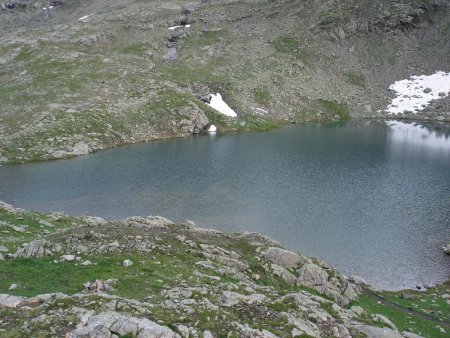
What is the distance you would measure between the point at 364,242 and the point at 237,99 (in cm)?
7978

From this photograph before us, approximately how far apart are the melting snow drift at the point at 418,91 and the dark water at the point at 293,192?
36.4m

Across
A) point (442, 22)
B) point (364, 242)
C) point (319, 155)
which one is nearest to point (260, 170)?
point (319, 155)

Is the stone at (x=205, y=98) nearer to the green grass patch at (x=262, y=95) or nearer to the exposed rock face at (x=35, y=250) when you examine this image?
the green grass patch at (x=262, y=95)

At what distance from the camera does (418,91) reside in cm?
13488

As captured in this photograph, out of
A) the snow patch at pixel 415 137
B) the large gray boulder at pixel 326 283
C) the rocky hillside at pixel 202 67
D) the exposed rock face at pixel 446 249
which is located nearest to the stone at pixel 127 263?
the large gray boulder at pixel 326 283

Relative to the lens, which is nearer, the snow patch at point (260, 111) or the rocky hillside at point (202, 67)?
the rocky hillside at point (202, 67)

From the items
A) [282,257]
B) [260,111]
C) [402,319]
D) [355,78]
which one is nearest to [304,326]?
[282,257]

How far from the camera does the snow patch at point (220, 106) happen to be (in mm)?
113681

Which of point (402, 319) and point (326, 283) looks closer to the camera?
point (402, 319)

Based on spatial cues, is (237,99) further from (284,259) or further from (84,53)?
(284,259)

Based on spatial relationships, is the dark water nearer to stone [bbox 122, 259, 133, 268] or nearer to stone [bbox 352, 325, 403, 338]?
stone [bbox 352, 325, 403, 338]

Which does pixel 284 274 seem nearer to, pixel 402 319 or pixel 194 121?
pixel 402 319

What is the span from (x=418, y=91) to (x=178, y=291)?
134626 millimetres

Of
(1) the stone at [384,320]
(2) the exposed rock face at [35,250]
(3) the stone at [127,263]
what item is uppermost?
(2) the exposed rock face at [35,250]
